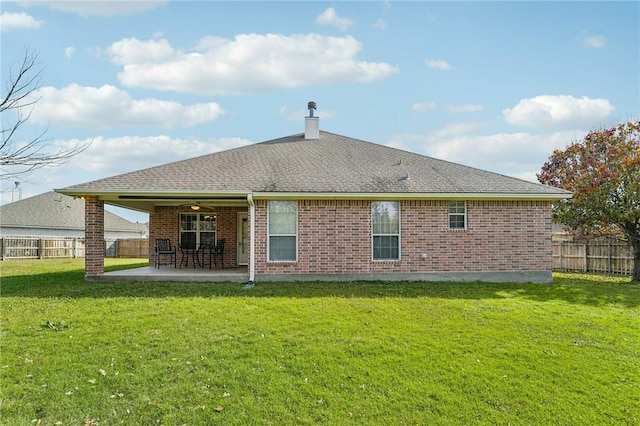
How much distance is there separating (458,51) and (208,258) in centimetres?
1075

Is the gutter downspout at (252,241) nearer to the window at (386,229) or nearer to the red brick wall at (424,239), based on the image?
the red brick wall at (424,239)

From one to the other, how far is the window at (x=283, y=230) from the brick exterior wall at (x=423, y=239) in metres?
0.15

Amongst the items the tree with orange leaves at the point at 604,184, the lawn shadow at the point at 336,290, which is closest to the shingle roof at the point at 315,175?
the lawn shadow at the point at 336,290

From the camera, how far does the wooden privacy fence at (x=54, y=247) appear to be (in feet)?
72.0

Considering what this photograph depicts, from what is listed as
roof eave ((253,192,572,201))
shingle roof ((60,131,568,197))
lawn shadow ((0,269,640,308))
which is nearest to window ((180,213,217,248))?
shingle roof ((60,131,568,197))

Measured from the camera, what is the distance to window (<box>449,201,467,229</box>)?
11844mm

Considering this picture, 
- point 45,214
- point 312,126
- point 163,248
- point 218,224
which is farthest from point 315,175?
point 45,214

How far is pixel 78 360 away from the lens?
5707 mm

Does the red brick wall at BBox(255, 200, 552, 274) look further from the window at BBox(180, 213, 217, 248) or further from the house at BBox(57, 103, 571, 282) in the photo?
the window at BBox(180, 213, 217, 248)

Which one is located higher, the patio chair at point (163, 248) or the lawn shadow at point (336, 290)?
the patio chair at point (163, 248)

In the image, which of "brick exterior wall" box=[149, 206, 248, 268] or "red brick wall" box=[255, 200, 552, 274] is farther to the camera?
"brick exterior wall" box=[149, 206, 248, 268]

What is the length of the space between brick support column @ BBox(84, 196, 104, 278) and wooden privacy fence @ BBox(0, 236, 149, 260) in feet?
45.4

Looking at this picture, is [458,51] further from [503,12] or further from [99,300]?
[99,300]

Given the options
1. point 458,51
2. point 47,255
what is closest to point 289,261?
point 458,51
